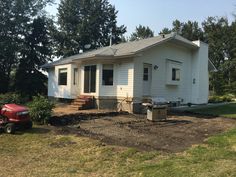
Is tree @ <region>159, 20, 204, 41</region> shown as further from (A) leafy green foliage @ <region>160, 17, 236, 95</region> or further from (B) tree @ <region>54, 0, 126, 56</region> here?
(B) tree @ <region>54, 0, 126, 56</region>

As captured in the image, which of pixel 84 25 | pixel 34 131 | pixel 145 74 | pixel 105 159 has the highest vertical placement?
pixel 84 25

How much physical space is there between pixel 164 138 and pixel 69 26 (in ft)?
135

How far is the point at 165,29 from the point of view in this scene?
217 feet

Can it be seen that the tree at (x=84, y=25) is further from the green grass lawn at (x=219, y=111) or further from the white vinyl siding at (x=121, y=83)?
the green grass lawn at (x=219, y=111)

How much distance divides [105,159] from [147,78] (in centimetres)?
A: 1174

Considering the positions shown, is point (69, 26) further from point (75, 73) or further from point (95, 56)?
point (95, 56)

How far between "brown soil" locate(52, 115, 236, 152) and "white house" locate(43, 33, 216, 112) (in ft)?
12.7

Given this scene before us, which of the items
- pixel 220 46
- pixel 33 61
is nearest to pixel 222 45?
pixel 220 46

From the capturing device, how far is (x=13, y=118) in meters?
12.0

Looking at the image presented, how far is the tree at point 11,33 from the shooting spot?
1319 inches

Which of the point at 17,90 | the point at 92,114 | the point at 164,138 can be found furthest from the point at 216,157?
the point at 17,90

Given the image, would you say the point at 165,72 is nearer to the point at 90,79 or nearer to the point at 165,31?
the point at 90,79

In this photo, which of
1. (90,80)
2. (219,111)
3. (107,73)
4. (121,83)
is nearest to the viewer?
(121,83)

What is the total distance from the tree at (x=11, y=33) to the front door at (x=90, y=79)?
577 inches
